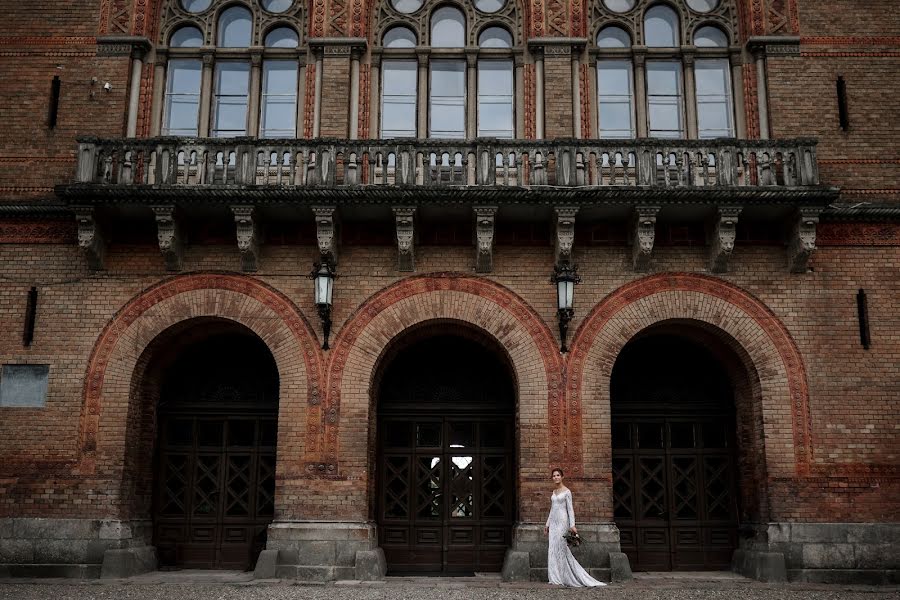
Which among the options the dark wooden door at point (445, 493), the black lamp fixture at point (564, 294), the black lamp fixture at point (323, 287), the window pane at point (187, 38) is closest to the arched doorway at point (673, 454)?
the black lamp fixture at point (564, 294)

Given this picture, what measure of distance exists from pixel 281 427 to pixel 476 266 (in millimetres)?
3965

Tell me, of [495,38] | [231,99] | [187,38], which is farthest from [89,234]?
[495,38]

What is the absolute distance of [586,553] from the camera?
492 inches

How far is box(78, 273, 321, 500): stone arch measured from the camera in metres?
13.1

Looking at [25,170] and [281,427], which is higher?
[25,170]

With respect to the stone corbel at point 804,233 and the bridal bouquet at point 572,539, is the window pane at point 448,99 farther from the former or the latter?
the bridal bouquet at point 572,539

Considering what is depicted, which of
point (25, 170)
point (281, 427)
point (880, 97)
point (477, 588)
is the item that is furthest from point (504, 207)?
point (25, 170)

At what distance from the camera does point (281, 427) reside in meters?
13.2

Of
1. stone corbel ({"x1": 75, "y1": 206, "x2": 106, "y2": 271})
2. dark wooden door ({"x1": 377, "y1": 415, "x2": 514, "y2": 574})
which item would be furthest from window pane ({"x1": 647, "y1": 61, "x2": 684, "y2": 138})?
stone corbel ({"x1": 75, "y1": 206, "x2": 106, "y2": 271})

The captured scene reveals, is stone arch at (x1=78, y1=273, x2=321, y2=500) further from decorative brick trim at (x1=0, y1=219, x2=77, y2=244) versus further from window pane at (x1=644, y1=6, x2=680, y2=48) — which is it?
window pane at (x1=644, y1=6, x2=680, y2=48)

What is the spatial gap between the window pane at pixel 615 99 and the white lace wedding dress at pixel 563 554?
6.44m

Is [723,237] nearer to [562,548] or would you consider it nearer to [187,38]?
[562,548]

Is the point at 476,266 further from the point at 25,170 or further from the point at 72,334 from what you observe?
the point at 25,170

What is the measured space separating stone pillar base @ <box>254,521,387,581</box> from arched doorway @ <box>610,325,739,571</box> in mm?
4336
